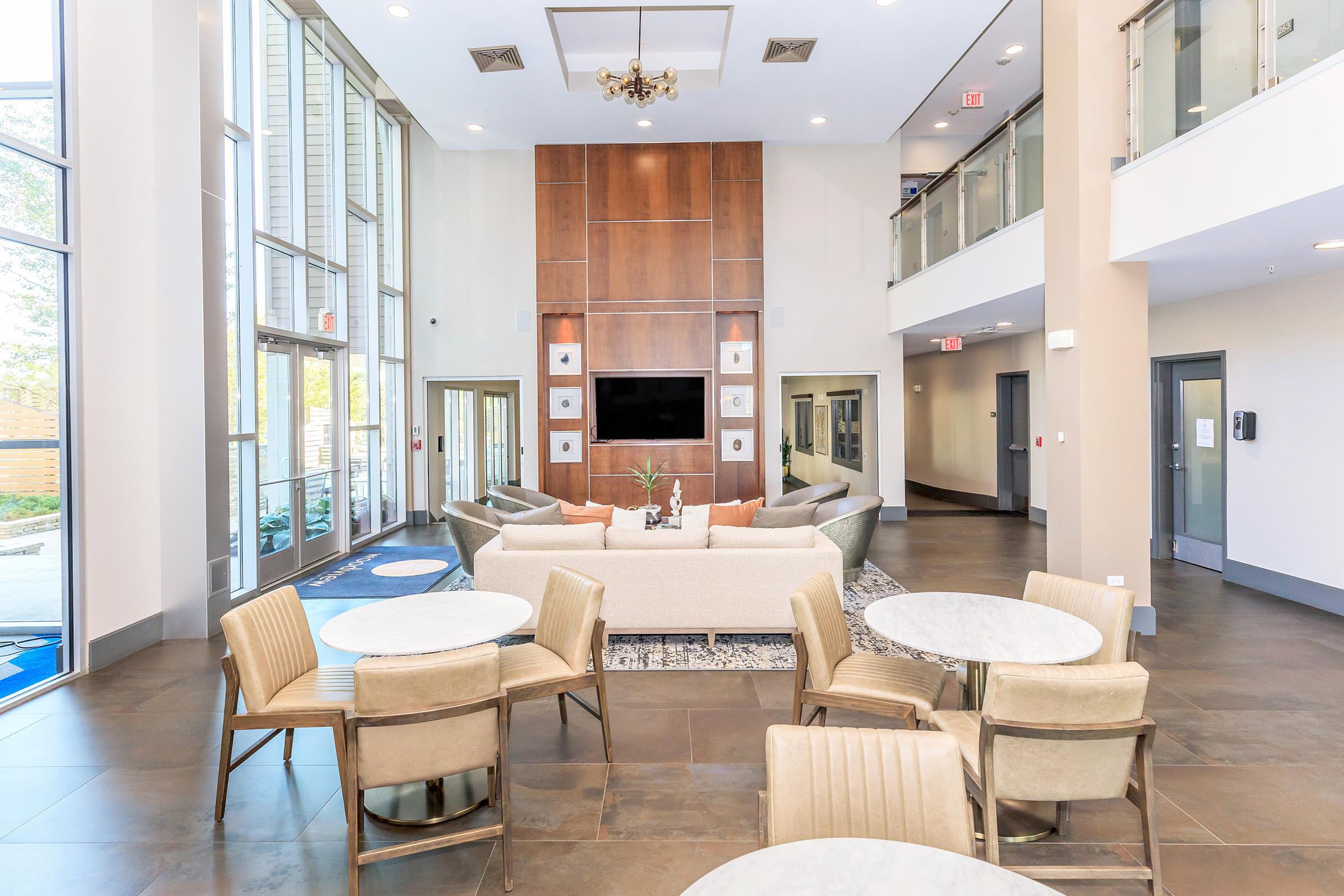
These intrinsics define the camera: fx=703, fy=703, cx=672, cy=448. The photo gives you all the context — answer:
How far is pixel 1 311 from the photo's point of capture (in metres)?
3.98

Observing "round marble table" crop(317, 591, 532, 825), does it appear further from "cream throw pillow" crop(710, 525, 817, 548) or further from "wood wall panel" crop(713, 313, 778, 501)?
"wood wall panel" crop(713, 313, 778, 501)

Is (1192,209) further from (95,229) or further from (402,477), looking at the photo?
(402,477)

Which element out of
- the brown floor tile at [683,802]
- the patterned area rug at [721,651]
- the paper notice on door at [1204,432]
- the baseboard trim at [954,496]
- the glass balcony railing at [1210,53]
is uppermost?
the glass balcony railing at [1210,53]

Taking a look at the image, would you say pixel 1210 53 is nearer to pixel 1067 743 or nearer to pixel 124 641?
pixel 1067 743

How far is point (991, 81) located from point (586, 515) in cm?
811

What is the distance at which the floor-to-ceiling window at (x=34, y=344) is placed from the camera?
157 inches

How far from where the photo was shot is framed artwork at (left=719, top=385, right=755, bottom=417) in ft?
32.0

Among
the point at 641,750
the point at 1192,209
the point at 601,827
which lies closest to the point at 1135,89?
the point at 1192,209

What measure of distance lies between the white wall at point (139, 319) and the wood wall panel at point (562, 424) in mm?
4865

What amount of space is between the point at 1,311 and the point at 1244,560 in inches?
370

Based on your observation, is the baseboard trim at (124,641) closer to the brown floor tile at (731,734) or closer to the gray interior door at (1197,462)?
the brown floor tile at (731,734)

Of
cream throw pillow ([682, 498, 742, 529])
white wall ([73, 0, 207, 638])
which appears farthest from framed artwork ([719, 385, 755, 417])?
white wall ([73, 0, 207, 638])

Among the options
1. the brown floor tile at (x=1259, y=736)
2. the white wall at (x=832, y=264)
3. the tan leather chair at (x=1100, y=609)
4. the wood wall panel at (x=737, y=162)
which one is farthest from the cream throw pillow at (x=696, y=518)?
the wood wall panel at (x=737, y=162)

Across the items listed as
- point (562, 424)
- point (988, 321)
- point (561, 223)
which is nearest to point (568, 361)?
point (562, 424)
